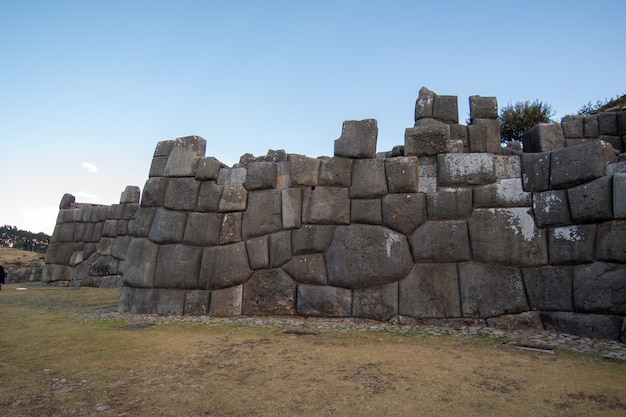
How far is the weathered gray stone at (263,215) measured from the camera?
7.29m

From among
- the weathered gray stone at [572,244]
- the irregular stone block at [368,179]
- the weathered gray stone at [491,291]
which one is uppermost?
the irregular stone block at [368,179]

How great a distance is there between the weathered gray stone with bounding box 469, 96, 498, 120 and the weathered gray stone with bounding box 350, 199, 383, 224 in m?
2.67

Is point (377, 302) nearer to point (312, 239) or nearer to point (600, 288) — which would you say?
point (312, 239)

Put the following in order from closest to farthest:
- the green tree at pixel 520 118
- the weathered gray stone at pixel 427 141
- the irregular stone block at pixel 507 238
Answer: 1. the irregular stone block at pixel 507 238
2. the weathered gray stone at pixel 427 141
3. the green tree at pixel 520 118

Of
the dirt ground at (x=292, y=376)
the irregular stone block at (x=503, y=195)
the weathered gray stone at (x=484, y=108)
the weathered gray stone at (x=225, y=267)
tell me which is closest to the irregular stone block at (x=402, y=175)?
the irregular stone block at (x=503, y=195)

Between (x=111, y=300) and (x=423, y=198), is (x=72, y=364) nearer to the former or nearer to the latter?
(x=423, y=198)

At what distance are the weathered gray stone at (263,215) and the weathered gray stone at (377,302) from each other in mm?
1889

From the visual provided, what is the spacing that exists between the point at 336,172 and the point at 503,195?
2.69 m

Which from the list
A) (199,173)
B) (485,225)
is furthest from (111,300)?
(485,225)

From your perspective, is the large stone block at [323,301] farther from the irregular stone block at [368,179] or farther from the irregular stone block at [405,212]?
the irregular stone block at [368,179]

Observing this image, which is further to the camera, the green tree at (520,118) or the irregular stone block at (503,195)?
the green tree at (520,118)

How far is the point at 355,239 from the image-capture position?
672 centimetres

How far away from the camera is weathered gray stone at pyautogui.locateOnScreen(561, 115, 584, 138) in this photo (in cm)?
858

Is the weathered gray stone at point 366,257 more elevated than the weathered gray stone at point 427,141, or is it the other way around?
the weathered gray stone at point 427,141
